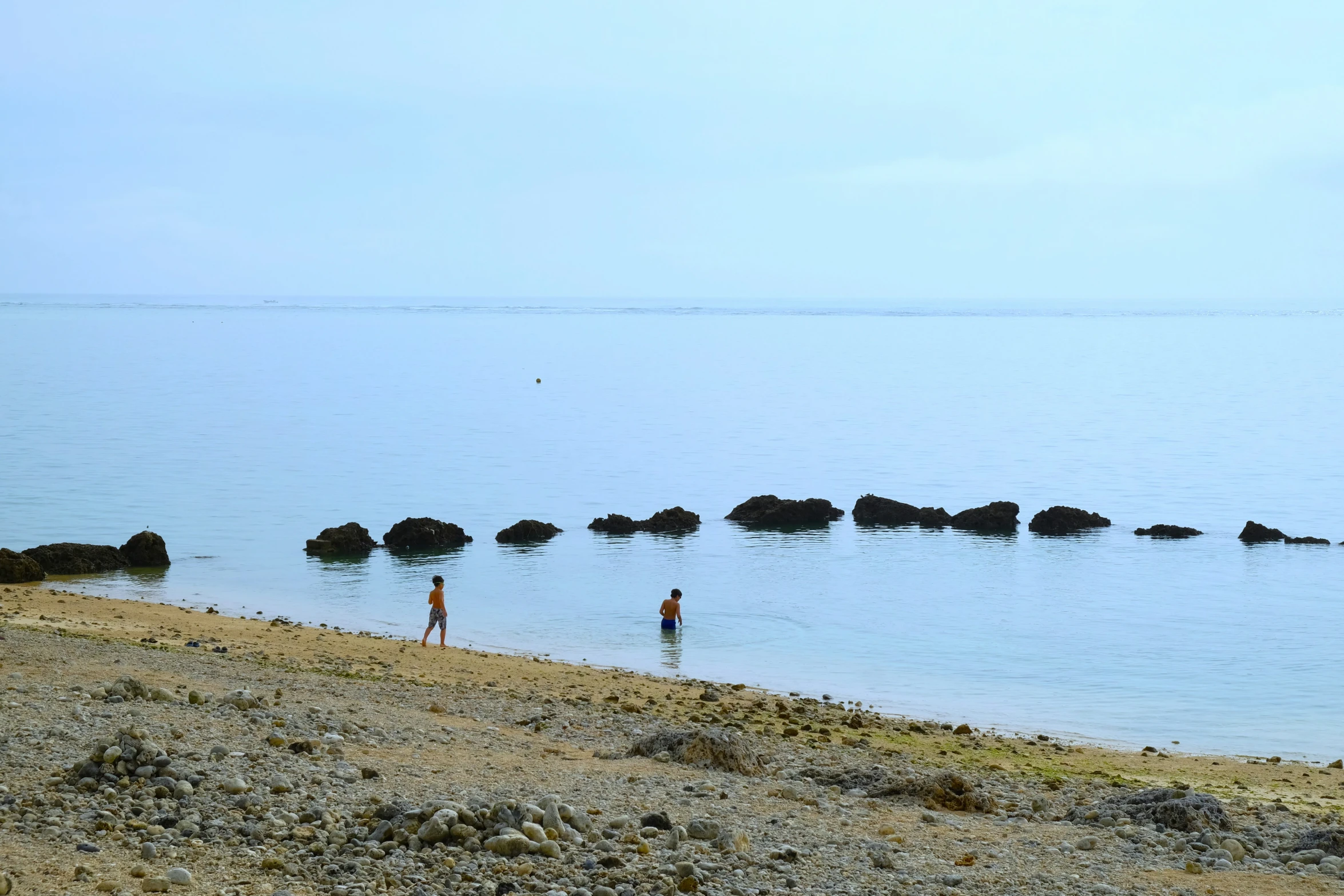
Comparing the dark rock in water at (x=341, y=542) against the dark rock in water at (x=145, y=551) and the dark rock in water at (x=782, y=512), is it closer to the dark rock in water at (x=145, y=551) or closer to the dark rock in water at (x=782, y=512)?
the dark rock in water at (x=145, y=551)

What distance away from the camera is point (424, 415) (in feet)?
295

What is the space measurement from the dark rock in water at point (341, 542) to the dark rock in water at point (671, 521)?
10110 mm

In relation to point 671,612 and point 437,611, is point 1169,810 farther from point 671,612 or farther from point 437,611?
point 671,612

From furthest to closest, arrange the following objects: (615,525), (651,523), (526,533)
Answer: (651,523) → (615,525) → (526,533)

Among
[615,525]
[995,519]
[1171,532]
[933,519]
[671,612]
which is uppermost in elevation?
[995,519]

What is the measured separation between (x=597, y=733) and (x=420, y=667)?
6892mm

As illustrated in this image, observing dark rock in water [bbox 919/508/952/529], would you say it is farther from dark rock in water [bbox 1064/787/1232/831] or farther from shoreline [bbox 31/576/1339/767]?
dark rock in water [bbox 1064/787/1232/831]

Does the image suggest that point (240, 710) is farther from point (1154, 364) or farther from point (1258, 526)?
point (1154, 364)

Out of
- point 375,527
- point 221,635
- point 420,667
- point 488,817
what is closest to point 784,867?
point 488,817

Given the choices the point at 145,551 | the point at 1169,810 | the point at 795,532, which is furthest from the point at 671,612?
the point at 795,532

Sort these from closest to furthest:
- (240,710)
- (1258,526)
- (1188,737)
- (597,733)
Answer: (240,710), (597,733), (1188,737), (1258,526)

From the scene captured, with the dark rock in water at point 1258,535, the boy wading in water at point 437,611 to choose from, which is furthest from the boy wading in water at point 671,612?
the dark rock in water at point 1258,535

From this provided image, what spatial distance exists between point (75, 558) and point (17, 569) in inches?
110

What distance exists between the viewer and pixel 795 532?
4666 centimetres
